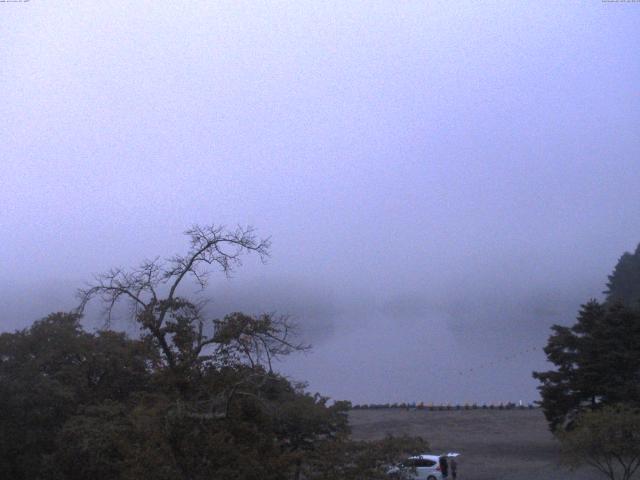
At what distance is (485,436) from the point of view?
6838 centimetres

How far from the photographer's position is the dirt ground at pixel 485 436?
155ft

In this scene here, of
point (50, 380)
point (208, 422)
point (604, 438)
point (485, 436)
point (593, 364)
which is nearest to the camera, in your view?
point (208, 422)

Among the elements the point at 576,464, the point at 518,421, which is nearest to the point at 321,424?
A: the point at 576,464

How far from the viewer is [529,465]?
50750 millimetres

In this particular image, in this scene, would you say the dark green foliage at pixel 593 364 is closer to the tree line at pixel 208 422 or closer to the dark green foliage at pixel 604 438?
the dark green foliage at pixel 604 438

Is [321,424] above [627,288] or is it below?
below

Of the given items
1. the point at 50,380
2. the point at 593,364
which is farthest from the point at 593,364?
the point at 50,380

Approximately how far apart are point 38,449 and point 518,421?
202ft

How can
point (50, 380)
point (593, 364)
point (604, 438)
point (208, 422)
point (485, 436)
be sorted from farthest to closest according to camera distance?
point (485, 436) → point (593, 364) → point (604, 438) → point (50, 380) → point (208, 422)

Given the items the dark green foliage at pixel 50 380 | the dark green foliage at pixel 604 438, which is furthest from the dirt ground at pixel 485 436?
the dark green foliage at pixel 50 380

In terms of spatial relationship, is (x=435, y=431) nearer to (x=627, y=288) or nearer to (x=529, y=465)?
(x=529, y=465)

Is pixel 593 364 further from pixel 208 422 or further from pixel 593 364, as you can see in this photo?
pixel 208 422

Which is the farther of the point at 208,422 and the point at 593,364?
the point at 593,364

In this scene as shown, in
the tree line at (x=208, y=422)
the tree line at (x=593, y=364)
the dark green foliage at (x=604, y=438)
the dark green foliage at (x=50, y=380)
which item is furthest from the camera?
the tree line at (x=593, y=364)
